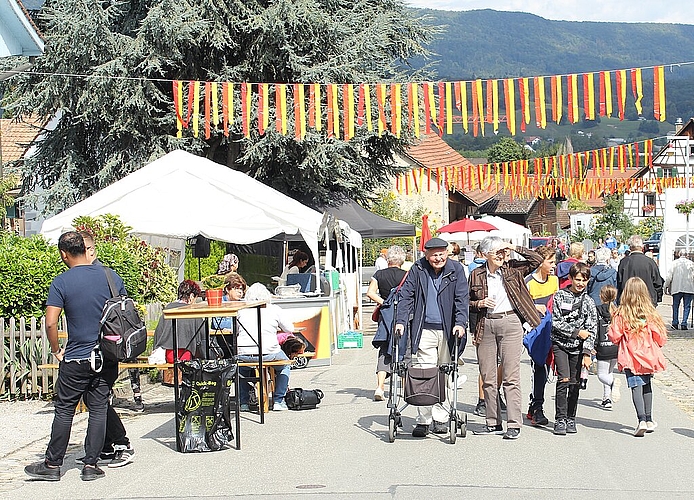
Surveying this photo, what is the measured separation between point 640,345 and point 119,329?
15.4ft

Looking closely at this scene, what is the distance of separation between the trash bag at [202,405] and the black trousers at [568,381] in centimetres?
301

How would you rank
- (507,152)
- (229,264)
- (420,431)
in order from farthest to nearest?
(507,152)
(229,264)
(420,431)

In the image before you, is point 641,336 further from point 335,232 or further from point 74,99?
point 74,99

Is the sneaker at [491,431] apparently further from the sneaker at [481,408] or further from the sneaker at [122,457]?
the sneaker at [122,457]

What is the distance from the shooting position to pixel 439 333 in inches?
364

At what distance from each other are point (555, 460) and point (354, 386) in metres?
5.21

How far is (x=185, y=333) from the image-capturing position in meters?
10.8

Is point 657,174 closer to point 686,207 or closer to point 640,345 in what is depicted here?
point 686,207

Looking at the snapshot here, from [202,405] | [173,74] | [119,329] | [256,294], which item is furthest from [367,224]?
[119,329]

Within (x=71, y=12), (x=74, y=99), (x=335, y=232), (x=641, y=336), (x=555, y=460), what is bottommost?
(x=555, y=460)

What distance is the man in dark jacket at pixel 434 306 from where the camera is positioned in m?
9.21

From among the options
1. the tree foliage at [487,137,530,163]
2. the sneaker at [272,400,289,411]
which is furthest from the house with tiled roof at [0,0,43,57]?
the tree foliage at [487,137,530,163]

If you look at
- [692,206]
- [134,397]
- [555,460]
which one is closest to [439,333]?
[555,460]

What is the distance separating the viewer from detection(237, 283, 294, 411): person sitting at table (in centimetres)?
1109
